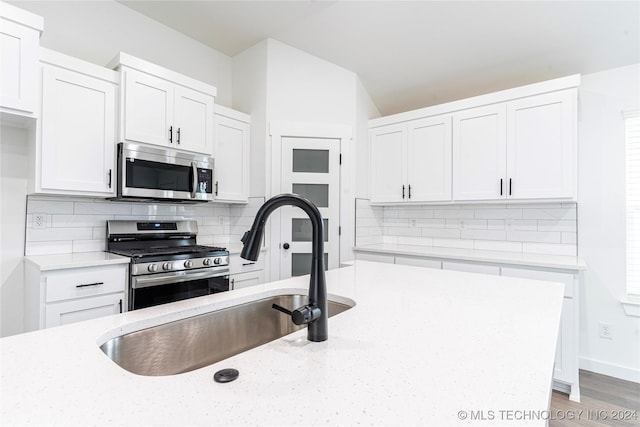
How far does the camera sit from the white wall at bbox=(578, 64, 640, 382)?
265 centimetres

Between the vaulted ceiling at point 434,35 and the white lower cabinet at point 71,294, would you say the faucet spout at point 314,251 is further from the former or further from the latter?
the vaulted ceiling at point 434,35

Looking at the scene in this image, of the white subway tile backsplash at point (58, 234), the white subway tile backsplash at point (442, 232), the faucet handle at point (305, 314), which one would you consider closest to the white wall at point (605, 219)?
the white subway tile backsplash at point (442, 232)

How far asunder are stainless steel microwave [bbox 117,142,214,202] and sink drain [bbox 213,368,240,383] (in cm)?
226

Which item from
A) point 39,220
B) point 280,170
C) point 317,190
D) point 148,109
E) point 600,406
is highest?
point 148,109

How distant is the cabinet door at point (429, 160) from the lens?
10.6 ft

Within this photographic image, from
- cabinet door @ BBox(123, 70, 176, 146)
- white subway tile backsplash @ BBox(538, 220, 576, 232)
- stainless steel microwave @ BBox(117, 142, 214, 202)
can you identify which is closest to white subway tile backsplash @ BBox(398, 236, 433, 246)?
white subway tile backsplash @ BBox(538, 220, 576, 232)

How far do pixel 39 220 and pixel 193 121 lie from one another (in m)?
1.38

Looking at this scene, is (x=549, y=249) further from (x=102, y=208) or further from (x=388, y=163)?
(x=102, y=208)

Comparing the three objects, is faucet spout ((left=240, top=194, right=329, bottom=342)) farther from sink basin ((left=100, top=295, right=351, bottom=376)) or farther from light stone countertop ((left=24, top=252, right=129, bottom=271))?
light stone countertop ((left=24, top=252, right=129, bottom=271))

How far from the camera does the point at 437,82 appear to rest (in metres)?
3.44

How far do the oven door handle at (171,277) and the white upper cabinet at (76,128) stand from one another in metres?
0.72

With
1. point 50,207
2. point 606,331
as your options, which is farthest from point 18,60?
point 606,331

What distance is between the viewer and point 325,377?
0.63 m

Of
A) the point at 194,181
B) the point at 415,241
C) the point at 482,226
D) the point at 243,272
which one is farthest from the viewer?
the point at 415,241
